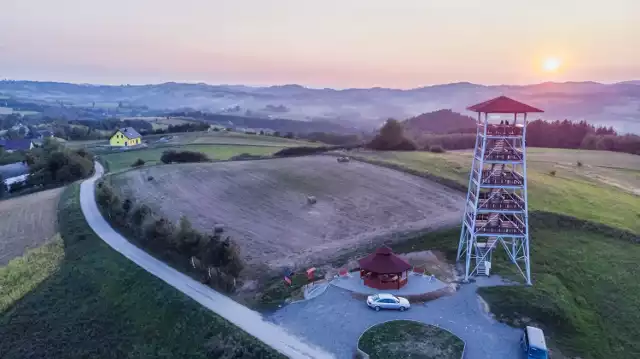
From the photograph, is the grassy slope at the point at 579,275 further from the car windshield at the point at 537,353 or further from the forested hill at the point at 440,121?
the forested hill at the point at 440,121

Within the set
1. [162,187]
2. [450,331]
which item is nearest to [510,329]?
[450,331]

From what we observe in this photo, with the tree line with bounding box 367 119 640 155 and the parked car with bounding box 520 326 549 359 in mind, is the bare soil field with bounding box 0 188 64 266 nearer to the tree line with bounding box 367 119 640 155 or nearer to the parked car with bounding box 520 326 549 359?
the parked car with bounding box 520 326 549 359

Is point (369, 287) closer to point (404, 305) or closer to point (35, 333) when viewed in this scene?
point (404, 305)

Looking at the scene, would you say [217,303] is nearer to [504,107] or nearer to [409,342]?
[409,342]

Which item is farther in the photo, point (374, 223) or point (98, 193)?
point (98, 193)

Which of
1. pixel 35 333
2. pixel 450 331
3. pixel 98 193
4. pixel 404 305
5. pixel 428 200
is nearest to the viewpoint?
pixel 450 331

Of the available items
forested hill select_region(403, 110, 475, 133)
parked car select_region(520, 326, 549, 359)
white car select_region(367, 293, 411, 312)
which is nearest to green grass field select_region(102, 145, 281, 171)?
white car select_region(367, 293, 411, 312)

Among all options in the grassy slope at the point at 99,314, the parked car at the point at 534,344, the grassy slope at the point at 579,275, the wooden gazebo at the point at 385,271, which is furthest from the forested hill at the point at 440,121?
the parked car at the point at 534,344

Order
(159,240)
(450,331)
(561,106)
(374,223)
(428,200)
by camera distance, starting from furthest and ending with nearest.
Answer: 1. (561,106)
2. (428,200)
3. (374,223)
4. (159,240)
5. (450,331)
